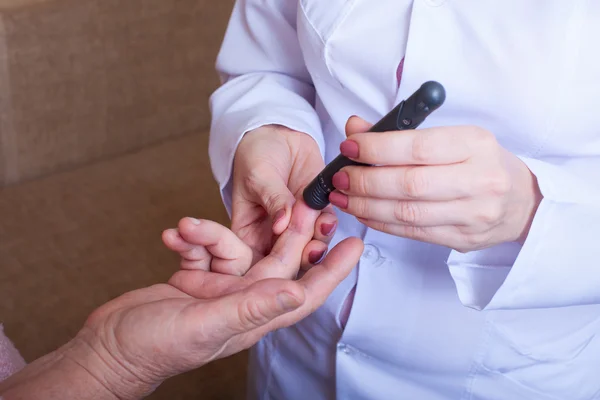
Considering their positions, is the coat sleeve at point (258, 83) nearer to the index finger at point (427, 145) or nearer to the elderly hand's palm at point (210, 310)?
the elderly hand's palm at point (210, 310)

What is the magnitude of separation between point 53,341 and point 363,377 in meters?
0.71

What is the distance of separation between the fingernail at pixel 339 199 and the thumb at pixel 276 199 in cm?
7

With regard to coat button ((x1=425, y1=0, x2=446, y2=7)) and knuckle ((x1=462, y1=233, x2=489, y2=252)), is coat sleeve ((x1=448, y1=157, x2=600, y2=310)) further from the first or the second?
coat button ((x1=425, y1=0, x2=446, y2=7))

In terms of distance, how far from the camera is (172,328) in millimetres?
548

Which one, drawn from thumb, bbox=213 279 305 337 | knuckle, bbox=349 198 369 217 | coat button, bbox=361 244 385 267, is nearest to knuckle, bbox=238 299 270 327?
thumb, bbox=213 279 305 337

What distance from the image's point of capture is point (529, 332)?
0.69m

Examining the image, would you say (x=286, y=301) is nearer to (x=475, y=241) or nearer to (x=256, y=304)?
(x=256, y=304)

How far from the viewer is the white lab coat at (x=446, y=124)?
0.59 m

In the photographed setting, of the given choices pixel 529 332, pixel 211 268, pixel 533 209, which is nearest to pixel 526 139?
pixel 533 209

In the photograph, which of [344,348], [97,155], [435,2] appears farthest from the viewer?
[97,155]

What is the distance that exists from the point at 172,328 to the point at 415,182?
8.8 inches

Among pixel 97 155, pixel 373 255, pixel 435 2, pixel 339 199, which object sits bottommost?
pixel 97 155

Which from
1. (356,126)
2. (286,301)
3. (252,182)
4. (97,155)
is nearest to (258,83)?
(252,182)

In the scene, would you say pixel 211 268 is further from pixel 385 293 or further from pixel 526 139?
pixel 526 139
